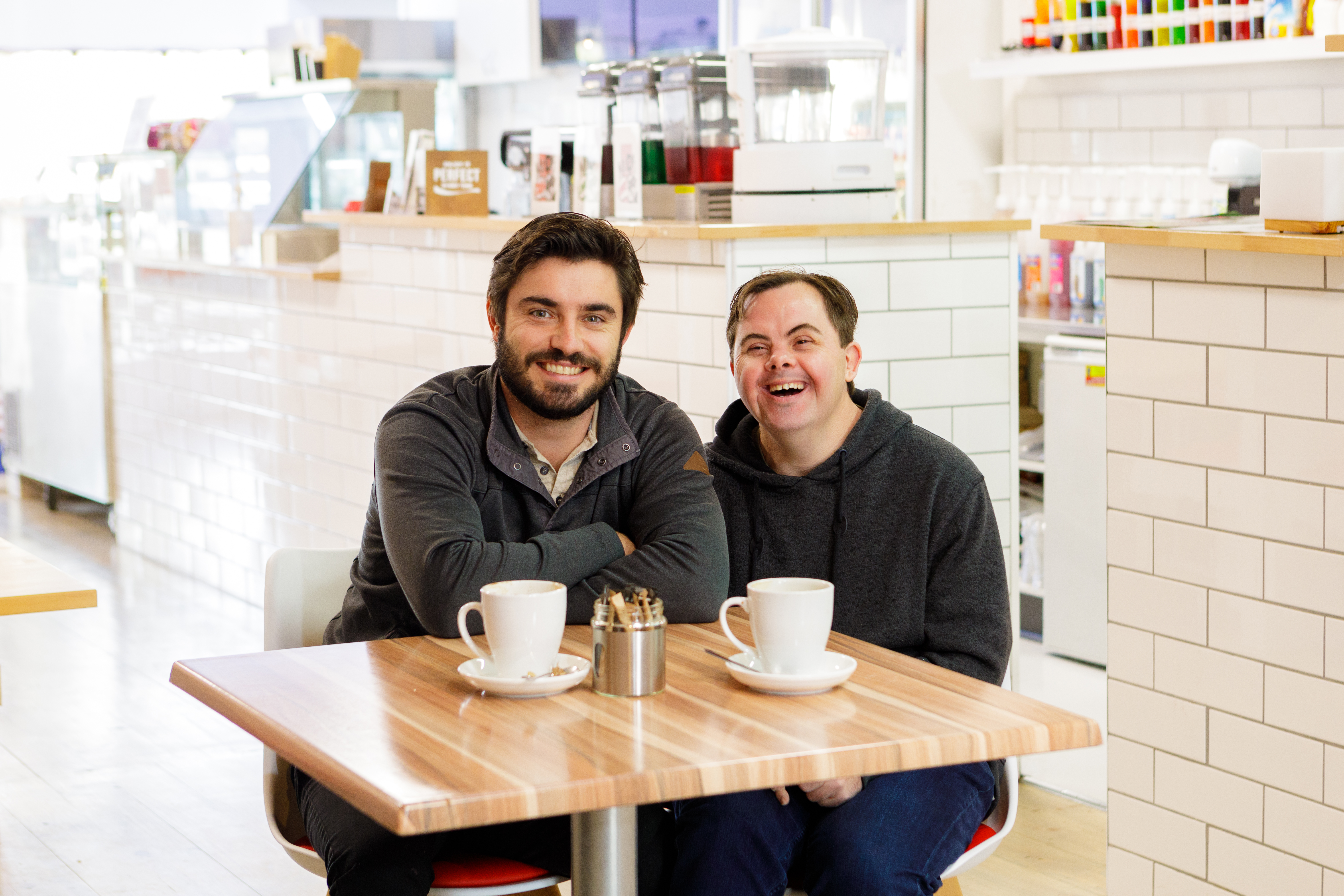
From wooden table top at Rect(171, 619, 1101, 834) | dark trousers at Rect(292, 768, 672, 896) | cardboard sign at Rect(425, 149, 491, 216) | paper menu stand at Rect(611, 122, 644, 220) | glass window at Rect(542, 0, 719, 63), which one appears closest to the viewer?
wooden table top at Rect(171, 619, 1101, 834)

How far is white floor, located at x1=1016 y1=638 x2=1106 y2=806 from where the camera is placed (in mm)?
3391

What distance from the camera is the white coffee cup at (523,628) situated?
60.6 inches

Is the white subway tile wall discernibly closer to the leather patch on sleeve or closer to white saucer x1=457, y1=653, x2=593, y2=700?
the leather patch on sleeve

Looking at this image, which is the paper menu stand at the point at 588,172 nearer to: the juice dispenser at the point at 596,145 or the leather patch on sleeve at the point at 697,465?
the juice dispenser at the point at 596,145

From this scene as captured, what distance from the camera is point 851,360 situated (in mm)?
2230

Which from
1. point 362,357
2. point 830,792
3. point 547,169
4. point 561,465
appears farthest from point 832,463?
point 362,357

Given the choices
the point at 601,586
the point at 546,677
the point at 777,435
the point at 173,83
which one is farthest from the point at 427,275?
the point at 173,83

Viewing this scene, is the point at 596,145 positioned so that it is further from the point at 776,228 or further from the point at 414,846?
the point at 414,846

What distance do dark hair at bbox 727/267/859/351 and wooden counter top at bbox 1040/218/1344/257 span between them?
31 centimetres

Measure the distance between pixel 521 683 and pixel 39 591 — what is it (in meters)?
1.00

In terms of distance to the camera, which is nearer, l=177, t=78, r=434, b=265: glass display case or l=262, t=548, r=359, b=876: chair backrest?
l=262, t=548, r=359, b=876: chair backrest

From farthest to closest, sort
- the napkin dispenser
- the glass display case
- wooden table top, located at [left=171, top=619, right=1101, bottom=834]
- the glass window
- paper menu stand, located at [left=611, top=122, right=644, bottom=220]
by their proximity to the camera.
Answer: the glass window < the glass display case < paper menu stand, located at [left=611, top=122, right=644, bottom=220] < the napkin dispenser < wooden table top, located at [left=171, top=619, right=1101, bottom=834]

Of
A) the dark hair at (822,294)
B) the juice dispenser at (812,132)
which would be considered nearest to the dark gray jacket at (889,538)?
the dark hair at (822,294)

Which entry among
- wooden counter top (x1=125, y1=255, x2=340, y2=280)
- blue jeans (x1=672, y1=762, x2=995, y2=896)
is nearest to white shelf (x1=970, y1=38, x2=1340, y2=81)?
wooden counter top (x1=125, y1=255, x2=340, y2=280)
